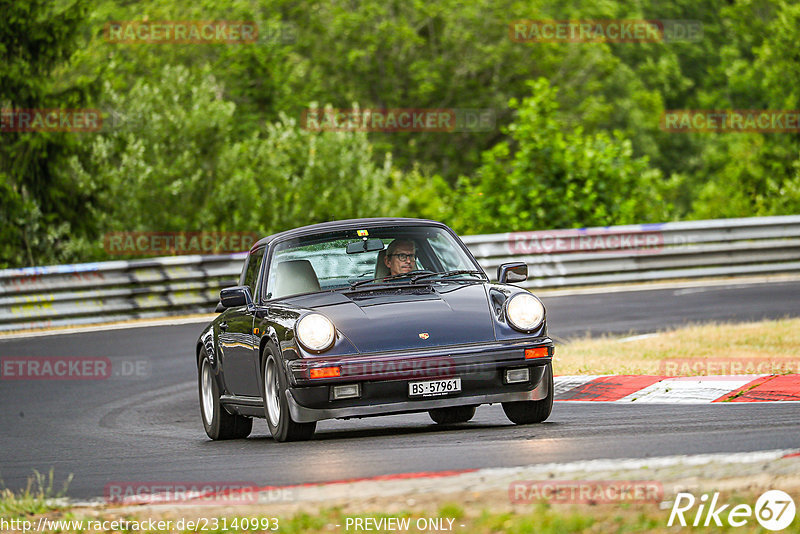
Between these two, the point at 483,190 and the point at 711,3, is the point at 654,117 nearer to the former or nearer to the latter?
the point at 711,3

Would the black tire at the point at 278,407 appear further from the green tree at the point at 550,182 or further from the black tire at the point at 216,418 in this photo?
the green tree at the point at 550,182

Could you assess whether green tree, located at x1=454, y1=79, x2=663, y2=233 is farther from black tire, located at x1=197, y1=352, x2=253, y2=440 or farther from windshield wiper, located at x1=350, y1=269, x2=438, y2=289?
windshield wiper, located at x1=350, y1=269, x2=438, y2=289

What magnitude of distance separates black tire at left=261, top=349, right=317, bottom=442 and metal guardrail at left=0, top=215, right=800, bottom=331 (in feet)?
38.7

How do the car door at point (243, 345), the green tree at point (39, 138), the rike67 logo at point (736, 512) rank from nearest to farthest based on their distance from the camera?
the rike67 logo at point (736, 512) → the car door at point (243, 345) → the green tree at point (39, 138)

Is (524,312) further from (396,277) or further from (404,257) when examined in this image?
(404,257)

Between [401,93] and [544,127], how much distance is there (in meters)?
28.8

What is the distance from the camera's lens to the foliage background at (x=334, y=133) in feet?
85.4

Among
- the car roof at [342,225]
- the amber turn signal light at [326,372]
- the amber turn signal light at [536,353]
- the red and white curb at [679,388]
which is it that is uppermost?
the car roof at [342,225]

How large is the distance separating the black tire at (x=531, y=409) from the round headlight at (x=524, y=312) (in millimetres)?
345

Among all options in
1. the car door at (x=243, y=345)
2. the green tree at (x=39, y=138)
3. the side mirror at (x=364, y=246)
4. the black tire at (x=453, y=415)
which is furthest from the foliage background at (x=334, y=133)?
the side mirror at (x=364, y=246)

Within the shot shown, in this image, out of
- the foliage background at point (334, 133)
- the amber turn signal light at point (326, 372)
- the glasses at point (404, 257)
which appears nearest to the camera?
the amber turn signal light at point (326, 372)

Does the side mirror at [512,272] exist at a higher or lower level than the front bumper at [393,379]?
higher

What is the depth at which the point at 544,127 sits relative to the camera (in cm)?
2658

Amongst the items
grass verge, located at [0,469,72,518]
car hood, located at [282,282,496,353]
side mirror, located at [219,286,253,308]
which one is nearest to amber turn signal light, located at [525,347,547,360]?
car hood, located at [282,282,496,353]
